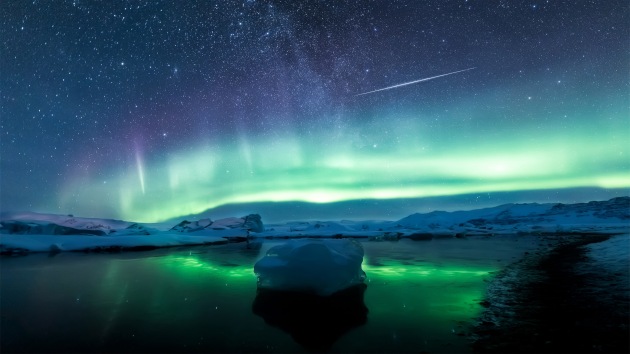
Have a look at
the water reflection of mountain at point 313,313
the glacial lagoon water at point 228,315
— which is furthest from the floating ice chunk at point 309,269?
the glacial lagoon water at point 228,315

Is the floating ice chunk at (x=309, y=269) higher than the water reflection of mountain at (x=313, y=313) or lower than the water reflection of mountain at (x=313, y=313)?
higher

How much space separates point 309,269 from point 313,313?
1.57m

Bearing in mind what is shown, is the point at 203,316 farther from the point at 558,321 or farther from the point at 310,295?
the point at 558,321

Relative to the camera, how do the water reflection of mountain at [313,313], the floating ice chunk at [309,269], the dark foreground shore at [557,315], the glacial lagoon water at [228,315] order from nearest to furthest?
the dark foreground shore at [557,315] < the glacial lagoon water at [228,315] < the water reflection of mountain at [313,313] < the floating ice chunk at [309,269]

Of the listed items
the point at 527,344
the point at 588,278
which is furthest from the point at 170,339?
the point at 588,278

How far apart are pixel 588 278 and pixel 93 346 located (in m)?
11.5

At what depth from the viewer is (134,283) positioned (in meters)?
9.92

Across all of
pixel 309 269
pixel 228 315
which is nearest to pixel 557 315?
pixel 309 269

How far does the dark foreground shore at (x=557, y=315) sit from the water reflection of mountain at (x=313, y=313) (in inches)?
80.8

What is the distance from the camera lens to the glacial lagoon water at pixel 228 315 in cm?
474

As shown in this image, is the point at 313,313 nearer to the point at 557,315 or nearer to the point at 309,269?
the point at 309,269

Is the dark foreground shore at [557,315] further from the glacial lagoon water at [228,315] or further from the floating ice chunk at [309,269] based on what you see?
the floating ice chunk at [309,269]

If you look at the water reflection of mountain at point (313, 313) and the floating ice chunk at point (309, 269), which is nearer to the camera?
the water reflection of mountain at point (313, 313)

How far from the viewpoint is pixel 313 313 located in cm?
639
